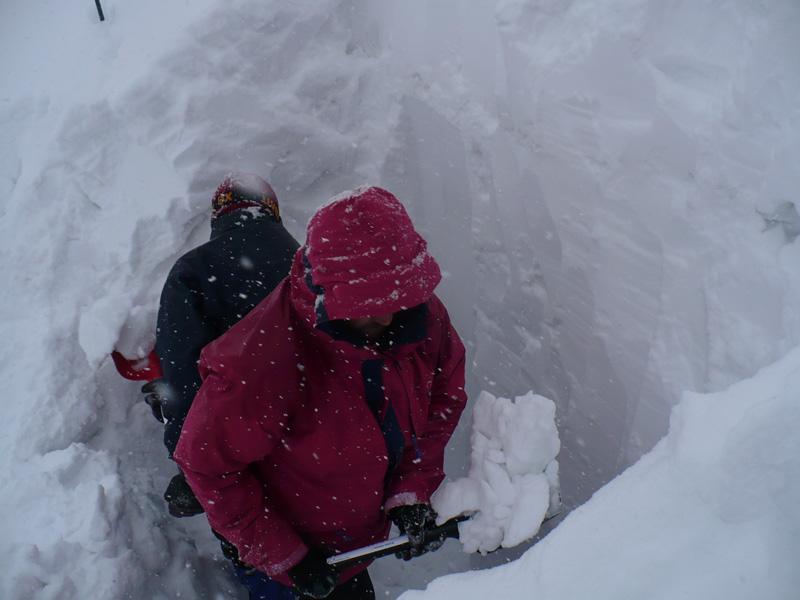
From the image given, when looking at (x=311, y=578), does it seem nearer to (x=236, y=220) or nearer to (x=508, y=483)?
(x=508, y=483)

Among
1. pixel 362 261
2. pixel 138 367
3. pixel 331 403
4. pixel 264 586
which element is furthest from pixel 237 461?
pixel 138 367

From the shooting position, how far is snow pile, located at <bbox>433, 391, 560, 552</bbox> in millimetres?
1723

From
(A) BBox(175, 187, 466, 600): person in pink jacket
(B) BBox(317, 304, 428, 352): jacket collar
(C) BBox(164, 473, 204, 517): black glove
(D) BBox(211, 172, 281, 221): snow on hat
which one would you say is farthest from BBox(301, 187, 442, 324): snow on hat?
(C) BBox(164, 473, 204, 517): black glove

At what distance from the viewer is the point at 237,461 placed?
148 cm

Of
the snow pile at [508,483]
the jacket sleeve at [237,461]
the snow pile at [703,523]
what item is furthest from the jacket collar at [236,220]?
the snow pile at [703,523]

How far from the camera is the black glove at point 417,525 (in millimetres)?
1819

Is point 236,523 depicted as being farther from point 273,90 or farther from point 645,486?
point 273,90

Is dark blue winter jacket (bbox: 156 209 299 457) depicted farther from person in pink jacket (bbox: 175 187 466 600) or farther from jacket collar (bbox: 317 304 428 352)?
jacket collar (bbox: 317 304 428 352)

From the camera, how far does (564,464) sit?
3252 mm

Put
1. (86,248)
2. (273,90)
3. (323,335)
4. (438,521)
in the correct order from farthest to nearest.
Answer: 1. (273,90)
2. (86,248)
3. (438,521)
4. (323,335)

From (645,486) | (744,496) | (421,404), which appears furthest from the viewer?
(421,404)

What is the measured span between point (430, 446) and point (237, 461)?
723 millimetres

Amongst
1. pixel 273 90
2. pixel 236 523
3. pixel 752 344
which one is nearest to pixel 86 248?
pixel 273 90

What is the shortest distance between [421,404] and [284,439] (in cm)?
47
